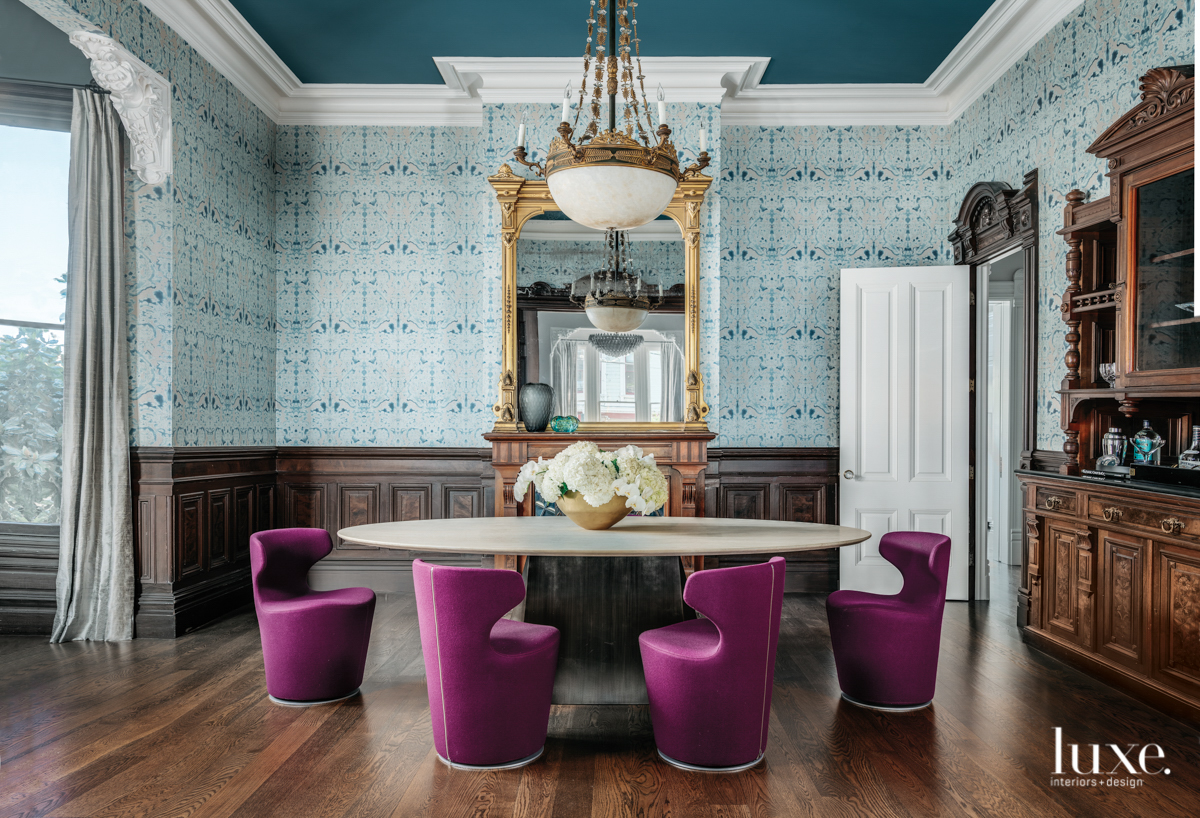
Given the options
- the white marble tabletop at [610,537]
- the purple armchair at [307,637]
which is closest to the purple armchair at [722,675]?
the white marble tabletop at [610,537]

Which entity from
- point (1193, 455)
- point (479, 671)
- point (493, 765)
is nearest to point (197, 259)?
point (479, 671)

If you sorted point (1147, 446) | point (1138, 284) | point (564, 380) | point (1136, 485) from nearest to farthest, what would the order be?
point (1136, 485) → point (1138, 284) → point (1147, 446) → point (564, 380)

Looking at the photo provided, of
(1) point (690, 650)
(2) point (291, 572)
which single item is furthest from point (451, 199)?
(1) point (690, 650)

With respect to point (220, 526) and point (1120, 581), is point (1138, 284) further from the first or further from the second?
point (220, 526)

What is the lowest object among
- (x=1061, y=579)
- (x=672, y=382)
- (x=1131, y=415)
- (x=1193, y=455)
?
(x=1061, y=579)

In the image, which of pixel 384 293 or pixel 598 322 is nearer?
pixel 598 322

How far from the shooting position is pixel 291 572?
11.1 feet

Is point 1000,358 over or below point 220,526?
over

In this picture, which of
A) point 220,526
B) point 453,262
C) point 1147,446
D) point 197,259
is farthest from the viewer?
point 453,262

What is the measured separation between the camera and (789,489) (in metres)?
5.44

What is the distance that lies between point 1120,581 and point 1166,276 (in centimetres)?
129

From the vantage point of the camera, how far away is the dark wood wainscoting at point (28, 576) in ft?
13.8

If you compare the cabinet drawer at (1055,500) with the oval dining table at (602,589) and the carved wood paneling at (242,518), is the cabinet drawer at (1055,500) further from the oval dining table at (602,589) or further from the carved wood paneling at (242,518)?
the carved wood paneling at (242,518)

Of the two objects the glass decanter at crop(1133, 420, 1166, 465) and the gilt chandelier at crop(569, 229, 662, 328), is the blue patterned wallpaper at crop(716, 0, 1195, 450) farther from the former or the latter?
the glass decanter at crop(1133, 420, 1166, 465)
